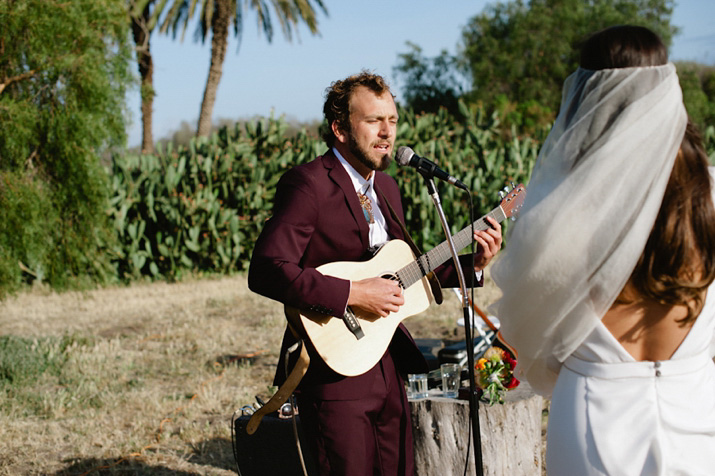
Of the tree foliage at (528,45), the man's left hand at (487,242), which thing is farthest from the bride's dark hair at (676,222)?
the tree foliage at (528,45)

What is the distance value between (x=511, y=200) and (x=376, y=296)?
3.14ft

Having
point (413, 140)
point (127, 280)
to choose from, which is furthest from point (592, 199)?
point (413, 140)

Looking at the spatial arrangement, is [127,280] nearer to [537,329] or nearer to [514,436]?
[514,436]

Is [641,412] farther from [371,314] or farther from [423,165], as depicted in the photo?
[371,314]

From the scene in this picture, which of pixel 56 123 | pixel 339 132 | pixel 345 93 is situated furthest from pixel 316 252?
pixel 56 123

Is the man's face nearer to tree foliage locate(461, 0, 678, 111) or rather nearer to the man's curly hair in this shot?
the man's curly hair

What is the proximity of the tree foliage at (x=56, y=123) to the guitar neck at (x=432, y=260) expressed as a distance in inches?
160

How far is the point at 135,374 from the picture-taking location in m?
7.19

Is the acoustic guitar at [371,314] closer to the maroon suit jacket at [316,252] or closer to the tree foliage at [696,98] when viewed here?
the maroon suit jacket at [316,252]

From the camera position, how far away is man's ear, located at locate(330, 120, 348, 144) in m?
3.35

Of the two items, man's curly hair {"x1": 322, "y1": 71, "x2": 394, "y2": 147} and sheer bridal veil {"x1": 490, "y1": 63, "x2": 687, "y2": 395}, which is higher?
man's curly hair {"x1": 322, "y1": 71, "x2": 394, "y2": 147}

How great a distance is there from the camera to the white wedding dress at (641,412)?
6.33 ft

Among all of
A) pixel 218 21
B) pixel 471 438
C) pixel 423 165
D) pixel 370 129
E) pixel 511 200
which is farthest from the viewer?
pixel 218 21

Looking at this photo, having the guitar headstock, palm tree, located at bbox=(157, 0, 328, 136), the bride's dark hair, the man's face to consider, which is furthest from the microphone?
palm tree, located at bbox=(157, 0, 328, 136)
